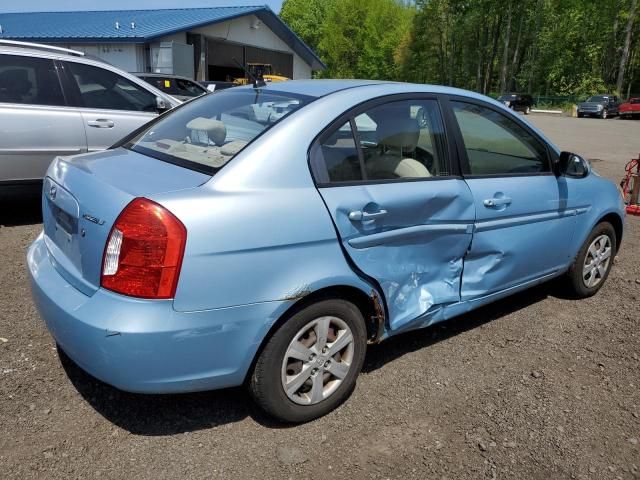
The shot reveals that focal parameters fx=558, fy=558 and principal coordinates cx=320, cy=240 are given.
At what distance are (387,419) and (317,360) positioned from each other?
521mm

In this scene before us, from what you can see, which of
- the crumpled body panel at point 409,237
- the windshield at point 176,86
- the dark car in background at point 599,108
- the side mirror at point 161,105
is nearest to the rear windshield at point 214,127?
the crumpled body panel at point 409,237

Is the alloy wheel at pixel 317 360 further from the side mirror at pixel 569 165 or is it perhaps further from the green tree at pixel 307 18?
the green tree at pixel 307 18

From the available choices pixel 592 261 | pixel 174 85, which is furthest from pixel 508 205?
pixel 174 85

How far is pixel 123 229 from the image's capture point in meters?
2.27

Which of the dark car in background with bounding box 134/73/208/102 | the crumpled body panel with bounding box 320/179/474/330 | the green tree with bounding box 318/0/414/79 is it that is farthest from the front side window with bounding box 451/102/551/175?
the green tree with bounding box 318/0/414/79

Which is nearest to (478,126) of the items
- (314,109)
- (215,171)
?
(314,109)

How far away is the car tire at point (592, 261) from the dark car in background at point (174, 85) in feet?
34.1

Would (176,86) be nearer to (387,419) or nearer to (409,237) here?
(409,237)

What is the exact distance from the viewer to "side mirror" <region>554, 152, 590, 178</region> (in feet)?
12.7

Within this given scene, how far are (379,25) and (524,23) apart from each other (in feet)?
54.1

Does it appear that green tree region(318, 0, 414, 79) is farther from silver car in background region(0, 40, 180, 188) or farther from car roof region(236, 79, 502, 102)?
car roof region(236, 79, 502, 102)

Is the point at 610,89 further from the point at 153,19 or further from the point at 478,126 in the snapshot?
the point at 478,126

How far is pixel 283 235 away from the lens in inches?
96.1

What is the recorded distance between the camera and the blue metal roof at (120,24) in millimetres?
25547
